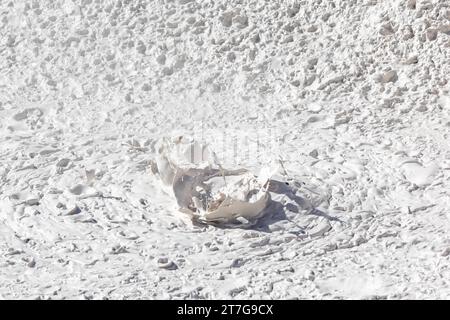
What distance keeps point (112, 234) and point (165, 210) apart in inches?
10.5

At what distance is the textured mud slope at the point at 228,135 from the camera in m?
3.32

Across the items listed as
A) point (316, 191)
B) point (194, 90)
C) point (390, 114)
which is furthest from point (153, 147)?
point (390, 114)

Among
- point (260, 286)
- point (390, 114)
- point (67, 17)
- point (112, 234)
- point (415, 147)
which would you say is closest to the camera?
point (260, 286)

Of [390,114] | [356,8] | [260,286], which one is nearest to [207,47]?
[356,8]

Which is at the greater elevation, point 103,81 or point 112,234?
point 103,81

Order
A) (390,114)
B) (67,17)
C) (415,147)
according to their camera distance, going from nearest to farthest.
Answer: (415,147), (390,114), (67,17)

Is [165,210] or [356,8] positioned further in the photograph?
[356,8]

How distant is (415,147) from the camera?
13.1 feet

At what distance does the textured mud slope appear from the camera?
3.32 metres

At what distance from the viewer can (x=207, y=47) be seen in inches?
191

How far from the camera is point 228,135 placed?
4262mm

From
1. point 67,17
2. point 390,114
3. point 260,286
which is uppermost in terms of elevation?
point 67,17

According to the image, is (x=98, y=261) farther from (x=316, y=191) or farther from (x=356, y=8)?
(x=356, y=8)

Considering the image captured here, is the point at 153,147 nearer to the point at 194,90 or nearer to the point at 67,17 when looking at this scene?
the point at 194,90
